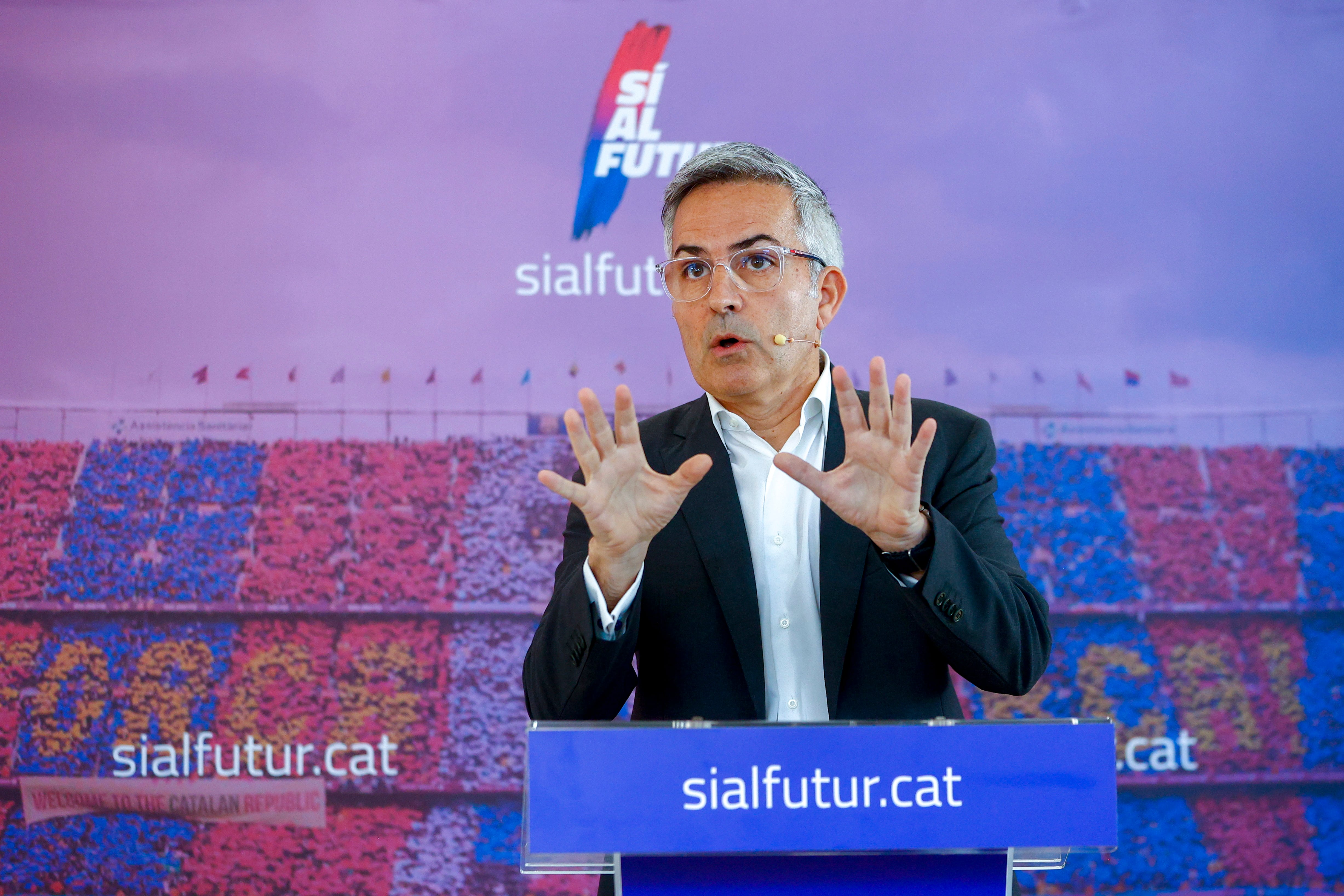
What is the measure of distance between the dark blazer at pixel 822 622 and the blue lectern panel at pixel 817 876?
10.0 inches

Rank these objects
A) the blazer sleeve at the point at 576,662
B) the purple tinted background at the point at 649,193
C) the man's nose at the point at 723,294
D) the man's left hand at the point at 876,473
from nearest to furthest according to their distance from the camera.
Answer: the man's left hand at the point at 876,473 → the blazer sleeve at the point at 576,662 → the man's nose at the point at 723,294 → the purple tinted background at the point at 649,193

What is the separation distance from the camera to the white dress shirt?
1306 mm

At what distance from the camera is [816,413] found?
57.9 inches

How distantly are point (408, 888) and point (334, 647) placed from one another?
72 centimetres

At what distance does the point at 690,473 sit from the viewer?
1080 millimetres

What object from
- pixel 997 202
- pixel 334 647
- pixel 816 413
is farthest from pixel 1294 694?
pixel 334 647

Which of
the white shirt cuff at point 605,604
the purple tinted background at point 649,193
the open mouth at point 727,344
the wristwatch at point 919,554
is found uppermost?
the purple tinted background at point 649,193

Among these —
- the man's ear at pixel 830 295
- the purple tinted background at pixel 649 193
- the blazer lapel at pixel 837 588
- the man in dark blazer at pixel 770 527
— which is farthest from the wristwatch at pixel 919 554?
the purple tinted background at pixel 649 193

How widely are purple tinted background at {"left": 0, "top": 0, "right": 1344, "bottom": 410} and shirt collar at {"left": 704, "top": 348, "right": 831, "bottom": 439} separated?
5.07ft

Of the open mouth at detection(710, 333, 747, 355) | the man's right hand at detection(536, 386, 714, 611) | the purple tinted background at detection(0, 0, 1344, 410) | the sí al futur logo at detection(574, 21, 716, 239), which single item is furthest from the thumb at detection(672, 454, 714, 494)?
the sí al futur logo at detection(574, 21, 716, 239)

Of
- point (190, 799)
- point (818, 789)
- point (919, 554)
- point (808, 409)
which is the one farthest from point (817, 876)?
point (190, 799)

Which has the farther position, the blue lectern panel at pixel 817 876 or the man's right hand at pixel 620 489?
the man's right hand at pixel 620 489

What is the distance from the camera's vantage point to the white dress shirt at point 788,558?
4.28 ft

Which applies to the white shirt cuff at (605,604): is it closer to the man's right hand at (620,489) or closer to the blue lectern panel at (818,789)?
the man's right hand at (620,489)
